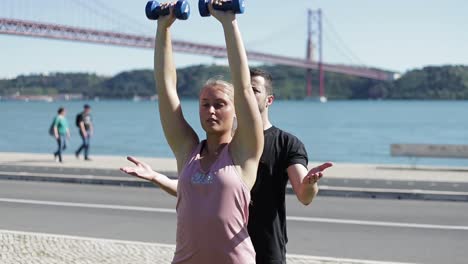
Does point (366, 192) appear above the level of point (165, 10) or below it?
below

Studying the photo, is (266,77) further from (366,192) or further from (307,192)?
→ (366,192)

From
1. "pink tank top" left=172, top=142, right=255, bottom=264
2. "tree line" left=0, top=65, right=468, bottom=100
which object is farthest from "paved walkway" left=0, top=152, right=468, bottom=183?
"tree line" left=0, top=65, right=468, bottom=100

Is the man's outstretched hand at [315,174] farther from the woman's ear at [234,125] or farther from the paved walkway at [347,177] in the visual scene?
the paved walkway at [347,177]

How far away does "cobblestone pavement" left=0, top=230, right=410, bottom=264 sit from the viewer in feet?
22.7

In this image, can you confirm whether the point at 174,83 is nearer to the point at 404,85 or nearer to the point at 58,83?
the point at 58,83

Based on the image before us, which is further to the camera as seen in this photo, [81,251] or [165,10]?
[81,251]

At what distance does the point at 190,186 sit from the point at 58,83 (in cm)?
5218

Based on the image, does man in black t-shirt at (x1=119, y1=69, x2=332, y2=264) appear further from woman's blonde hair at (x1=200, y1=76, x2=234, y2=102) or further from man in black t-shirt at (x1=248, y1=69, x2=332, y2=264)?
woman's blonde hair at (x1=200, y1=76, x2=234, y2=102)

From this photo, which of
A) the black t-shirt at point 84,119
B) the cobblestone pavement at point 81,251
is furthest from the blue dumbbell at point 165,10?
the black t-shirt at point 84,119

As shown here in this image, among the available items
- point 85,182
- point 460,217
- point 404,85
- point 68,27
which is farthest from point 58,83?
point 404,85

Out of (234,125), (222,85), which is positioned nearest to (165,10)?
(222,85)

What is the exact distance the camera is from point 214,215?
8.82ft

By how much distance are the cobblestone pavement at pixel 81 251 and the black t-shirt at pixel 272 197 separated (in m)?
3.52

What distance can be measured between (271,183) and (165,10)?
1002 millimetres
